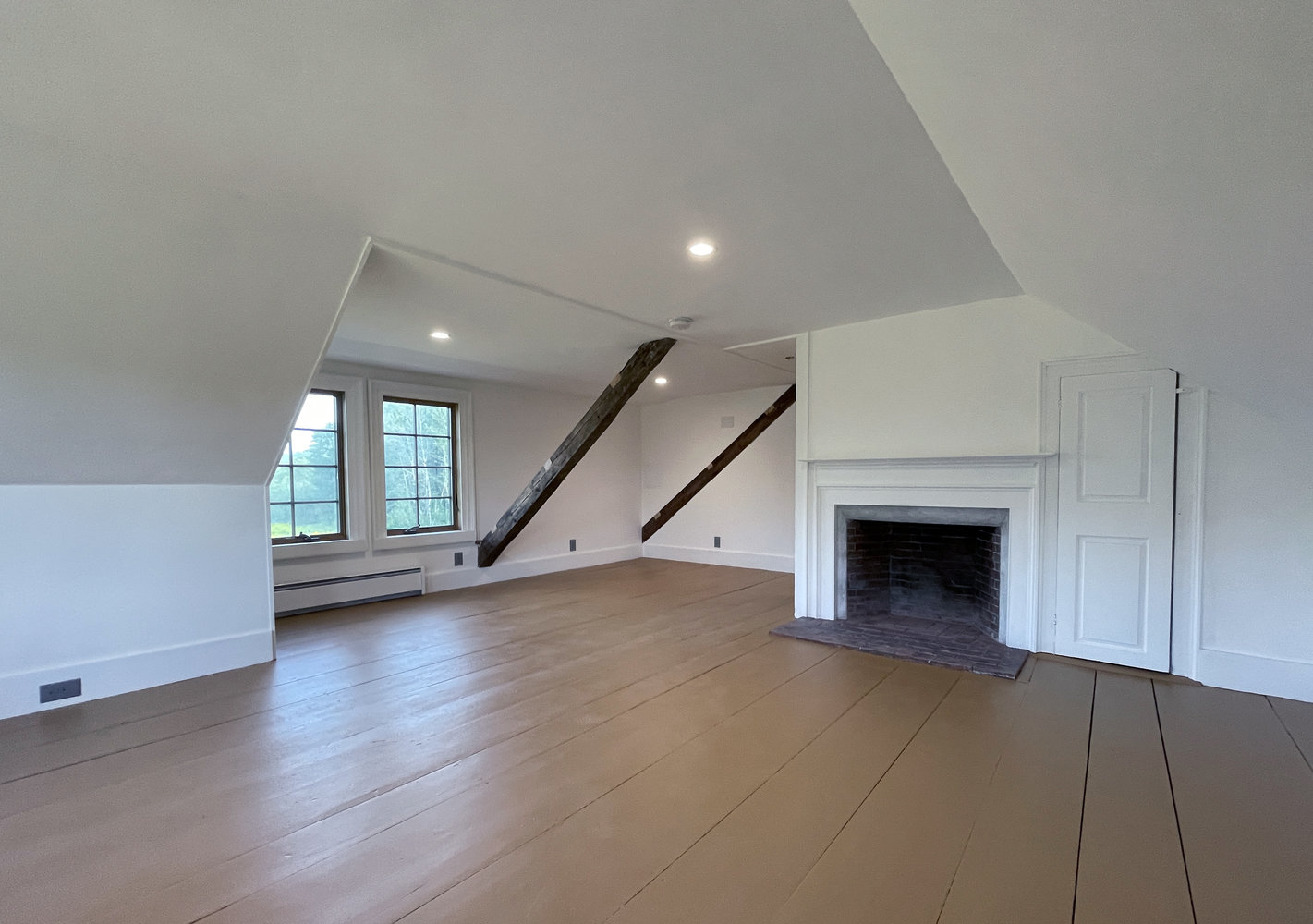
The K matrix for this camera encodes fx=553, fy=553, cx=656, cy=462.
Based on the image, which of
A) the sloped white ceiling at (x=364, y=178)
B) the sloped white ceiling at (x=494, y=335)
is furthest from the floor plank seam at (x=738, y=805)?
the sloped white ceiling at (x=494, y=335)

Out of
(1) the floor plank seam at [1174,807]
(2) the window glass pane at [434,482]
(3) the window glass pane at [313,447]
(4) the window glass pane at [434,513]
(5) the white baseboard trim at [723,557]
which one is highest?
(3) the window glass pane at [313,447]

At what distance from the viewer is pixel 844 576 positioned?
443 cm

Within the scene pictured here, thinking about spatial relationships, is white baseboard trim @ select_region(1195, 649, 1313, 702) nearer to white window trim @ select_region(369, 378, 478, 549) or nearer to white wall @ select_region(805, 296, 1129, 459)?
white wall @ select_region(805, 296, 1129, 459)

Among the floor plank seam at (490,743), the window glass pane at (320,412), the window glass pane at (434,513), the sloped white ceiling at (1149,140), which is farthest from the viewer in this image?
the window glass pane at (434,513)

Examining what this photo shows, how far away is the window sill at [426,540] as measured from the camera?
5.43 meters

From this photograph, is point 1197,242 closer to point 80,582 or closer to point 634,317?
point 634,317

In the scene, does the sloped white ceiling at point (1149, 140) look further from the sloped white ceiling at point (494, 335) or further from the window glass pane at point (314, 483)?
the window glass pane at point (314, 483)

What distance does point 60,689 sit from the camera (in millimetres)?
2945

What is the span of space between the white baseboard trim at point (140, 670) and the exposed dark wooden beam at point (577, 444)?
248cm

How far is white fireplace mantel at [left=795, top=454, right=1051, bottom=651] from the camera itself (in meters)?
3.61

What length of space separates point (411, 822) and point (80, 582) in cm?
267

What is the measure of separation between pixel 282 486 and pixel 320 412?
74 centimetres

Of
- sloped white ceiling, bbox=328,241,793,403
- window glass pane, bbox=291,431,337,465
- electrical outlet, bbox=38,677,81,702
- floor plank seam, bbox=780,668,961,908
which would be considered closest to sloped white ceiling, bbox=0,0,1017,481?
sloped white ceiling, bbox=328,241,793,403

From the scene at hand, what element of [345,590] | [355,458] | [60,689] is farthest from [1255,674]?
[355,458]
